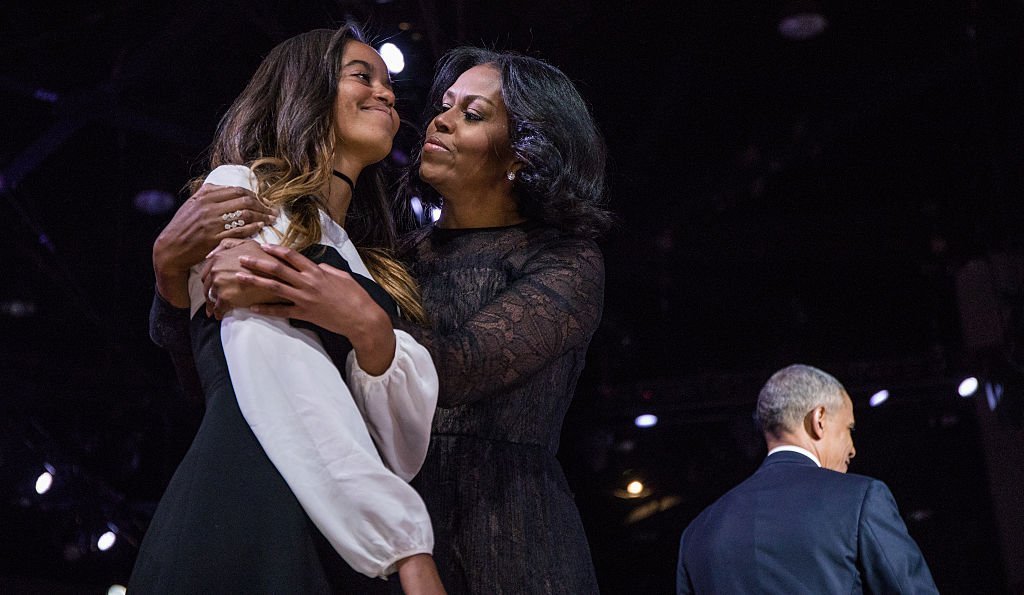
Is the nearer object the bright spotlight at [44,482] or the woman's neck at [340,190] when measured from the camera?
the woman's neck at [340,190]

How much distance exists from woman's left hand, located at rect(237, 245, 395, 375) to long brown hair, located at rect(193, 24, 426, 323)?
0.13 metres

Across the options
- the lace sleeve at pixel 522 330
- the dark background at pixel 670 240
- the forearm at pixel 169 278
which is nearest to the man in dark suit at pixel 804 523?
the lace sleeve at pixel 522 330

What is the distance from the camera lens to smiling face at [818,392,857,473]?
3.35m

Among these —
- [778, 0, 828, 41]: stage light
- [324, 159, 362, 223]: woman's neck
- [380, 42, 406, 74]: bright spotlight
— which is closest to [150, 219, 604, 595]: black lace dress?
[324, 159, 362, 223]: woman's neck

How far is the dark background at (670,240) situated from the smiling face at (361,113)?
212 cm

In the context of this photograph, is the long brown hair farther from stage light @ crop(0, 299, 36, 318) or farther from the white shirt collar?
stage light @ crop(0, 299, 36, 318)

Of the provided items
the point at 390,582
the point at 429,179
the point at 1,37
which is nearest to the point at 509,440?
the point at 390,582

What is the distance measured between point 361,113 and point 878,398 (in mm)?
4866

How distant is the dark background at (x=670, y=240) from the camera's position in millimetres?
4359

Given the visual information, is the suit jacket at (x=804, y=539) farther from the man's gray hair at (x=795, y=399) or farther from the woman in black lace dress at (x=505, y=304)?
the woman in black lace dress at (x=505, y=304)

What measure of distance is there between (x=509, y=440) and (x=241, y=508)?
62cm

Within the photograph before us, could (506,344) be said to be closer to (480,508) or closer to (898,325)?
(480,508)

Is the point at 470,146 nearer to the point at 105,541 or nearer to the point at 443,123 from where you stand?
the point at 443,123

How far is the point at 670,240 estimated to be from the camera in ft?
19.1
